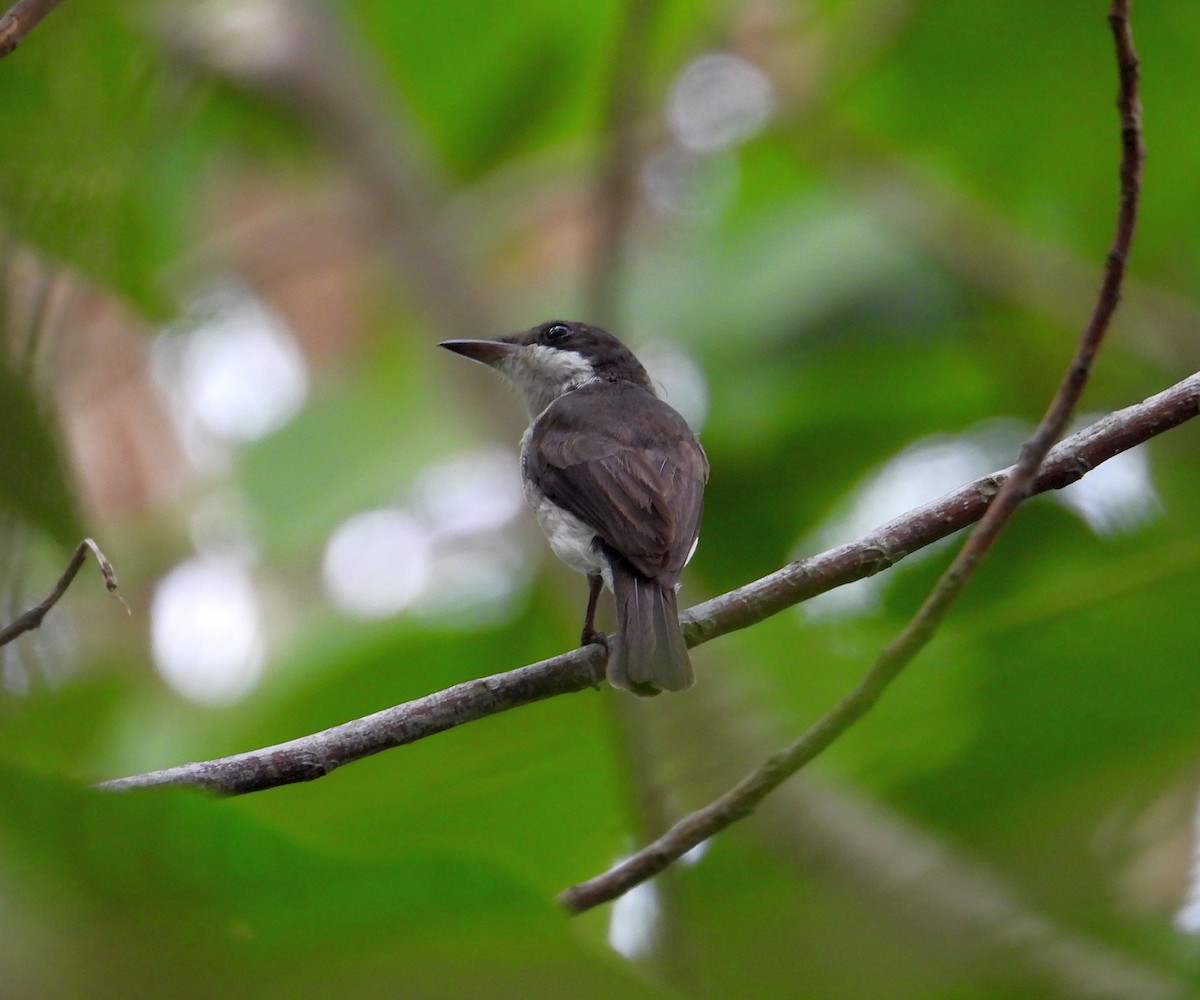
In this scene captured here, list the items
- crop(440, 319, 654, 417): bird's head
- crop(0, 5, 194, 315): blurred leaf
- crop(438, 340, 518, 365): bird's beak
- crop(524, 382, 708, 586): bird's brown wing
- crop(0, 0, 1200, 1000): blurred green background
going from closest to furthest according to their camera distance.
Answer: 1. crop(0, 0, 1200, 1000): blurred green background
2. crop(0, 5, 194, 315): blurred leaf
3. crop(524, 382, 708, 586): bird's brown wing
4. crop(438, 340, 518, 365): bird's beak
5. crop(440, 319, 654, 417): bird's head

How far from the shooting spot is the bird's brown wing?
11.5ft

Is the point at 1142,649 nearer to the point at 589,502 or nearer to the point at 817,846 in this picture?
the point at 817,846

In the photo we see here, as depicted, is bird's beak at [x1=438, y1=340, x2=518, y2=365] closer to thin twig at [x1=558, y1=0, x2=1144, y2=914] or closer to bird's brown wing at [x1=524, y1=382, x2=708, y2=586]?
bird's brown wing at [x1=524, y1=382, x2=708, y2=586]

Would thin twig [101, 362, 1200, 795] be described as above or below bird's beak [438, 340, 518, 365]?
above

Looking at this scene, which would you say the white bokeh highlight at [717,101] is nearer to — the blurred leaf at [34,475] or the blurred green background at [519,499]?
the blurred green background at [519,499]

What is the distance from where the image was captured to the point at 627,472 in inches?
149

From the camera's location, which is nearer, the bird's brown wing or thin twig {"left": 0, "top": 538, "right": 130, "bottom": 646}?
thin twig {"left": 0, "top": 538, "right": 130, "bottom": 646}

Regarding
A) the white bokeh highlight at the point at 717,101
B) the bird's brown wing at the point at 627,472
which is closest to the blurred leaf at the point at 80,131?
the bird's brown wing at the point at 627,472

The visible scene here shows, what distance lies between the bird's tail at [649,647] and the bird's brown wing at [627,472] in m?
0.13

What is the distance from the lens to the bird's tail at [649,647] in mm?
2904

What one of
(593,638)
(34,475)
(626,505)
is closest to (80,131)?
(34,475)

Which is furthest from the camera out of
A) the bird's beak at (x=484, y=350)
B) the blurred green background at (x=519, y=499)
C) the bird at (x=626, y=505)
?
the bird's beak at (x=484, y=350)

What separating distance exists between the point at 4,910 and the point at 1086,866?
3.02 feet

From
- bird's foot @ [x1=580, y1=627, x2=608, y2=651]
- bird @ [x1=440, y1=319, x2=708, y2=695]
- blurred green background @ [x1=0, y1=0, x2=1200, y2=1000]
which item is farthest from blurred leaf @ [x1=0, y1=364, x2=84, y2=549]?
bird's foot @ [x1=580, y1=627, x2=608, y2=651]
